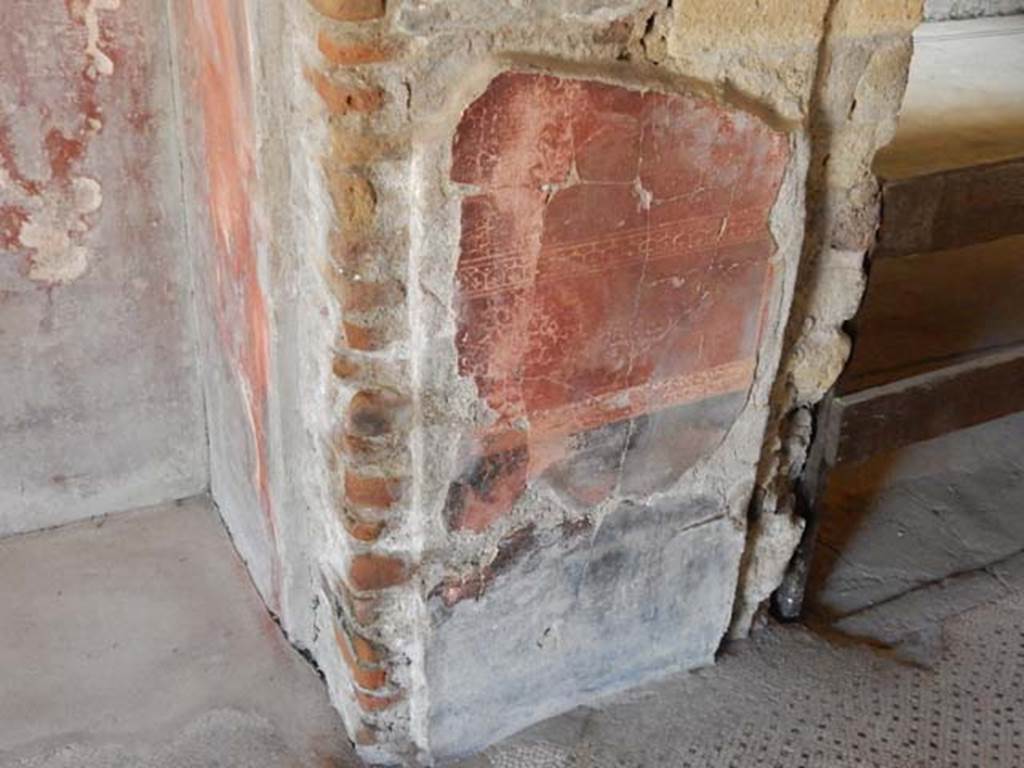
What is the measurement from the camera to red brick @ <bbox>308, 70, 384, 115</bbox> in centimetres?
124

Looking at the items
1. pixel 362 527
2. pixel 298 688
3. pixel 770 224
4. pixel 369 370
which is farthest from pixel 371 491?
pixel 770 224

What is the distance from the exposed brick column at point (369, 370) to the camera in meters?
1.24

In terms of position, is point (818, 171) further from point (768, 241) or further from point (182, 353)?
point (182, 353)

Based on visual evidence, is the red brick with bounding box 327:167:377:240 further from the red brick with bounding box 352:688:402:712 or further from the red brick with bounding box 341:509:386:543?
the red brick with bounding box 352:688:402:712

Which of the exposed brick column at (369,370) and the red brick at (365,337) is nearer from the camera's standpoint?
the exposed brick column at (369,370)

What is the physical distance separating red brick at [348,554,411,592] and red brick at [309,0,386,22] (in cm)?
66

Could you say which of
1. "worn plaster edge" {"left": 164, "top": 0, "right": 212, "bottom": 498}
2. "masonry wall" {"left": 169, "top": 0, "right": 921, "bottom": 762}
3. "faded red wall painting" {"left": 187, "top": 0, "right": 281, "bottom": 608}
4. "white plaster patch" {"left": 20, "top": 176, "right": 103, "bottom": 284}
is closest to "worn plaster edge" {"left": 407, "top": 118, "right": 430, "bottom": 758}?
"masonry wall" {"left": 169, "top": 0, "right": 921, "bottom": 762}

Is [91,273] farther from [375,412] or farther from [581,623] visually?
[581,623]

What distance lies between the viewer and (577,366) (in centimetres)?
150

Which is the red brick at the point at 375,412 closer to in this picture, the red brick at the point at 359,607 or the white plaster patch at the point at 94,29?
the red brick at the point at 359,607

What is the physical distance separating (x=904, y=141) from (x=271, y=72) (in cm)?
318

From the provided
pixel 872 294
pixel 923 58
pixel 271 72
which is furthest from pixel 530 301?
pixel 923 58

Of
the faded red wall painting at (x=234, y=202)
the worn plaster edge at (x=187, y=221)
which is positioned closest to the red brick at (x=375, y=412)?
the faded red wall painting at (x=234, y=202)

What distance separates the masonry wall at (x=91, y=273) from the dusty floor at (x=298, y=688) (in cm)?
13
